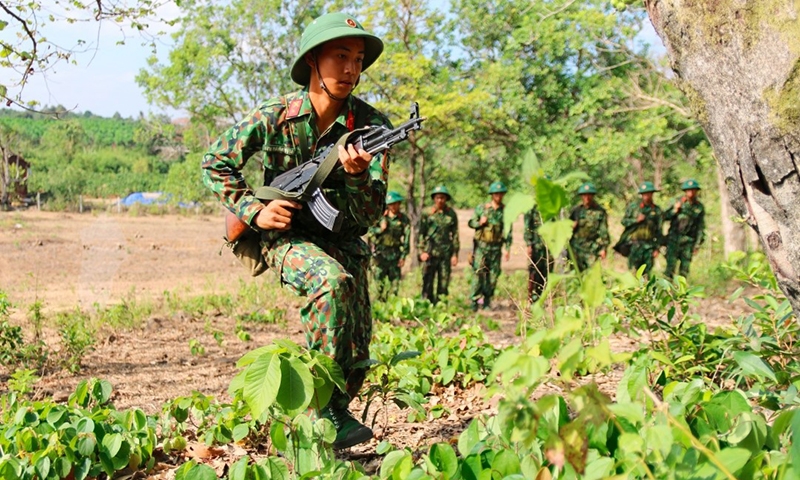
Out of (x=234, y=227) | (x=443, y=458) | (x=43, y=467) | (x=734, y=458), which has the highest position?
(x=234, y=227)

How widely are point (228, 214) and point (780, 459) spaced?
2444mm

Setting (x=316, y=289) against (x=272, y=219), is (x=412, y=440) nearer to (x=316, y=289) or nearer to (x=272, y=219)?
(x=316, y=289)

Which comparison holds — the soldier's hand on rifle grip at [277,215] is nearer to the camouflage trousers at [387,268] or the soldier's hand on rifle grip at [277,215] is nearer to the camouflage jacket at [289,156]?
the camouflage jacket at [289,156]

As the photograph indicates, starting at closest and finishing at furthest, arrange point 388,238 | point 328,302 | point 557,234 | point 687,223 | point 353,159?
1. point 557,234
2. point 328,302
3. point 353,159
4. point 388,238
5. point 687,223

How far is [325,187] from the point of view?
3359 millimetres

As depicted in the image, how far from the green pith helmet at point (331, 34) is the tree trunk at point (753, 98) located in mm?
1234

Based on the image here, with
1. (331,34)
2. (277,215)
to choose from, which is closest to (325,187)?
(277,215)

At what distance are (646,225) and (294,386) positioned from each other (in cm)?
1104

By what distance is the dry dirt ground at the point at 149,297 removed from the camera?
4723 mm

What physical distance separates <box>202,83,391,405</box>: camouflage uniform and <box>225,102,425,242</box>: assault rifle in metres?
0.06

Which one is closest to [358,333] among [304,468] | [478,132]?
[304,468]

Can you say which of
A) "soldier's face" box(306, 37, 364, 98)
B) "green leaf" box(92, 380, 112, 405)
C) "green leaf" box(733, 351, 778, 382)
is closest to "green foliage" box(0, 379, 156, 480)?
A: "green leaf" box(92, 380, 112, 405)

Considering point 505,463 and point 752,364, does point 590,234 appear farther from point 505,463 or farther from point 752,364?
point 505,463

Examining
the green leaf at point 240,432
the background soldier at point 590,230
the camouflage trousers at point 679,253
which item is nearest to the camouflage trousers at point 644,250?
the background soldier at point 590,230
